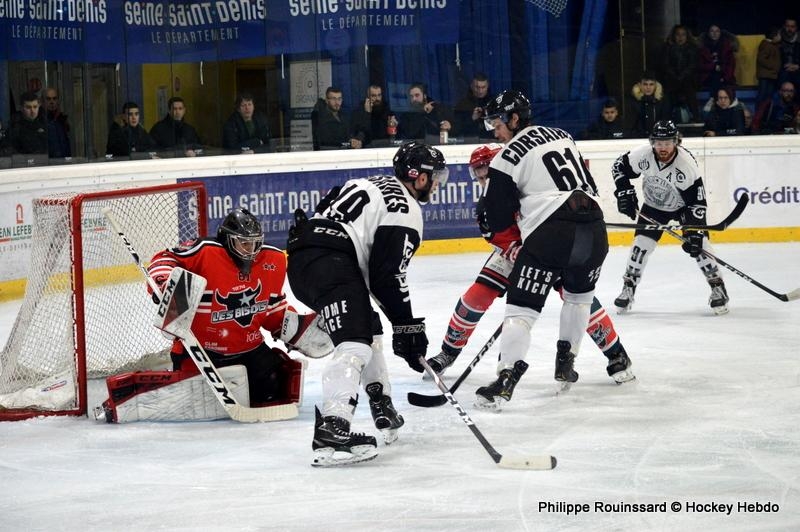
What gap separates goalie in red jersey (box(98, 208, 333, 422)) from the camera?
430 centimetres

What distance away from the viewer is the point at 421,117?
10.0 metres

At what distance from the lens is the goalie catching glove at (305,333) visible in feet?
14.8

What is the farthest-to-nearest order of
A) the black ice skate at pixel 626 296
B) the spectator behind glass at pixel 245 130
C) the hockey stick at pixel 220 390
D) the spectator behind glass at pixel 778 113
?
the spectator behind glass at pixel 778 113, the spectator behind glass at pixel 245 130, the black ice skate at pixel 626 296, the hockey stick at pixel 220 390

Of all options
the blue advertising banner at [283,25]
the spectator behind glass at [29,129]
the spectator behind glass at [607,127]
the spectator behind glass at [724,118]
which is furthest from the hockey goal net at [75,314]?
the spectator behind glass at [724,118]

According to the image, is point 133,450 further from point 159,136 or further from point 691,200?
point 159,136

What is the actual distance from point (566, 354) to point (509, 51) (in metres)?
5.96

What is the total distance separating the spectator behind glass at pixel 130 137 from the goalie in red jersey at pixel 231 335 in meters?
4.93

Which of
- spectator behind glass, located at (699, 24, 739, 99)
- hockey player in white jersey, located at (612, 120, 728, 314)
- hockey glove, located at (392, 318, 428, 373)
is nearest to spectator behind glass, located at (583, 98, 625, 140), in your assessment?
spectator behind glass, located at (699, 24, 739, 99)

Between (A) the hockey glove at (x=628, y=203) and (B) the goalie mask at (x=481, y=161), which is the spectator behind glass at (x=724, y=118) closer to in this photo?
(A) the hockey glove at (x=628, y=203)

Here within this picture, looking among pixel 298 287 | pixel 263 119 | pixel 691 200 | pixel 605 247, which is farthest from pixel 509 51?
pixel 298 287

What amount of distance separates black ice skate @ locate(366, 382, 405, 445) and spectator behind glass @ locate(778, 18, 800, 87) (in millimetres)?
7166

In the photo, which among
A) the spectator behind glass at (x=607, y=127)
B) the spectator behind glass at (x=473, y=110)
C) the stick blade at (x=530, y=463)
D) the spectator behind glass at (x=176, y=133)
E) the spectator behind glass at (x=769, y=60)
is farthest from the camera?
the spectator behind glass at (x=769, y=60)

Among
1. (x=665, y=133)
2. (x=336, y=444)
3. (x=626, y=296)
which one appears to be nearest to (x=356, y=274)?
(x=336, y=444)

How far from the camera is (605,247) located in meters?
4.58
